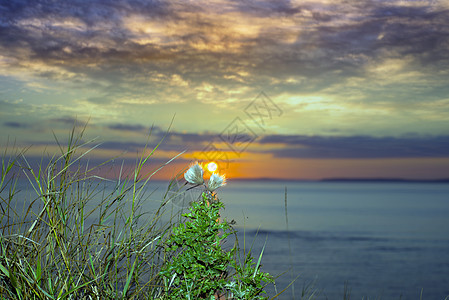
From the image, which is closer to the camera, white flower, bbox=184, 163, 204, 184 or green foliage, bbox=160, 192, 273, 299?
green foliage, bbox=160, 192, 273, 299

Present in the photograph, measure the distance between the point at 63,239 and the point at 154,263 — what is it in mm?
838

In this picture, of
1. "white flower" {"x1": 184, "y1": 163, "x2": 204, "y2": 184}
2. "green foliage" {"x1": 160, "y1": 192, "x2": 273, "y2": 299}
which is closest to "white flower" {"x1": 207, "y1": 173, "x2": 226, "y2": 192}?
Answer: "white flower" {"x1": 184, "y1": 163, "x2": 204, "y2": 184}

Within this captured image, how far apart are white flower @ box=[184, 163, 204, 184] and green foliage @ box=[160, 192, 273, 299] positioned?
37 centimetres

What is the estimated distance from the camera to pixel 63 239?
3.47 m

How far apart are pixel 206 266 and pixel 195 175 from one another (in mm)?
848

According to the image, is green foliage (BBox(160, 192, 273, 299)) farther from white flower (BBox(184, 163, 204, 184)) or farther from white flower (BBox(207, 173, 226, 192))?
white flower (BBox(184, 163, 204, 184))

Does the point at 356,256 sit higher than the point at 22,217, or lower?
lower

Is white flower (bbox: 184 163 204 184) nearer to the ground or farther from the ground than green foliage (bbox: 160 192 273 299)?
farther from the ground

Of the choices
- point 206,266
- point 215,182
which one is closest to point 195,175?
point 215,182

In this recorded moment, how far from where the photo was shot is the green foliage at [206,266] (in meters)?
3.31

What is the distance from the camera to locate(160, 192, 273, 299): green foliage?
331cm

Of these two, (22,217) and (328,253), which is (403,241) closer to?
(328,253)

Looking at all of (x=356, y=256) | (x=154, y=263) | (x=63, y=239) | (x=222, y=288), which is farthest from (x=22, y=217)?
(x=356, y=256)

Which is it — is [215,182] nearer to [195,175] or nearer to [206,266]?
[195,175]
